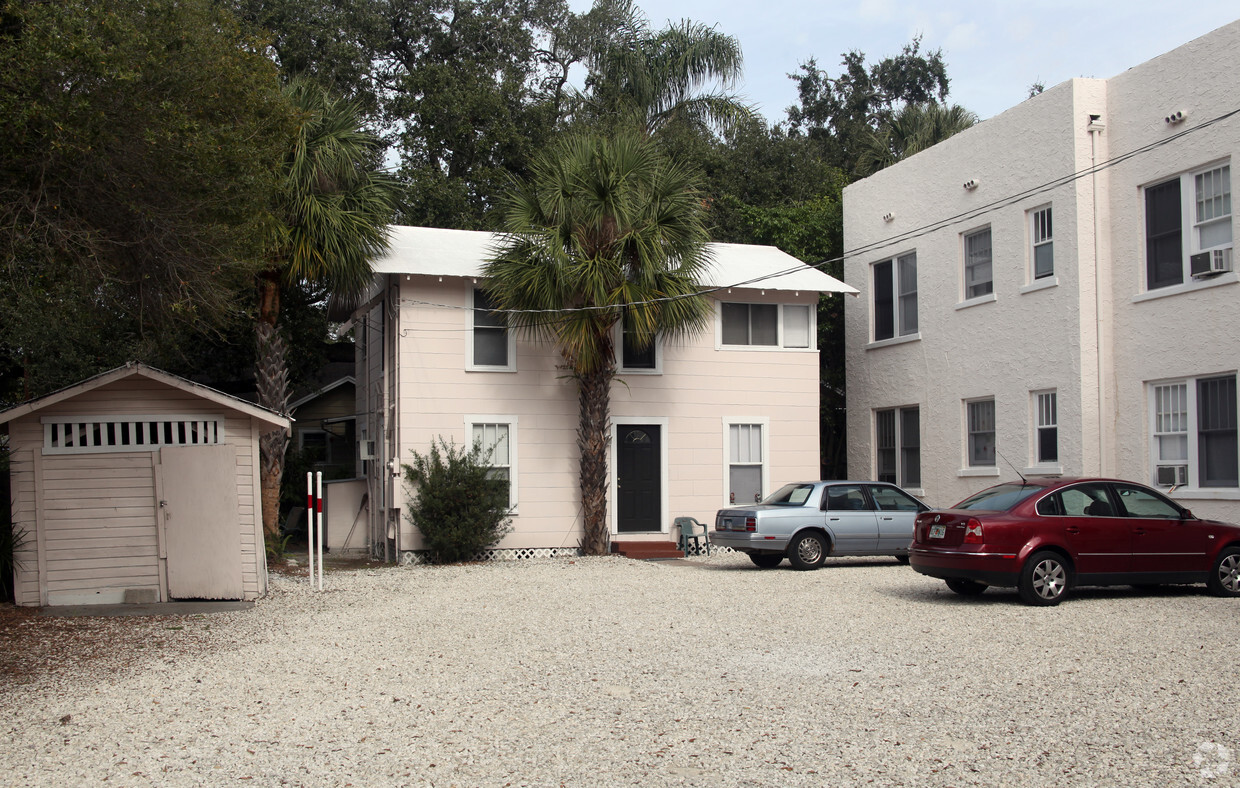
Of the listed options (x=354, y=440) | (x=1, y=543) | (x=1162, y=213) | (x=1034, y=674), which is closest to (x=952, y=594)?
(x=1034, y=674)

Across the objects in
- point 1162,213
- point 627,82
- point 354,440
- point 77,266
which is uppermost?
point 627,82

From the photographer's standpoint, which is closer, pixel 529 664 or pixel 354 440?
pixel 529 664

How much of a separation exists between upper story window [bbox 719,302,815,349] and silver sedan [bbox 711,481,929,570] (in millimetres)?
Result: 5279

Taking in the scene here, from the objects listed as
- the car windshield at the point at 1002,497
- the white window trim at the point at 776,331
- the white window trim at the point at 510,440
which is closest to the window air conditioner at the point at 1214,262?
the car windshield at the point at 1002,497

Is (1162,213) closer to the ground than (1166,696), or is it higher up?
higher up

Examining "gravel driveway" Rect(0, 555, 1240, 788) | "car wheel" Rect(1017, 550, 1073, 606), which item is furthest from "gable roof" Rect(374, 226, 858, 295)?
"car wheel" Rect(1017, 550, 1073, 606)

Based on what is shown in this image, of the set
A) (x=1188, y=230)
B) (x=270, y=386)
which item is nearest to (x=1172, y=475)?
(x=1188, y=230)

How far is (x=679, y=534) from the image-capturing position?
→ 69.3ft

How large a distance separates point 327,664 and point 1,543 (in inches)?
259

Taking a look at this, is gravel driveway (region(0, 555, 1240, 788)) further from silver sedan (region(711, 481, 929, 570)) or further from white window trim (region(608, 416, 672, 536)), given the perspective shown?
white window trim (region(608, 416, 672, 536))

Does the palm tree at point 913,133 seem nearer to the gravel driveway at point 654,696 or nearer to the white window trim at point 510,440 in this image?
the white window trim at point 510,440

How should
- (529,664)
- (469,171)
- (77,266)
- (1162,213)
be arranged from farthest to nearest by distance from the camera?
1. (469,171)
2. (1162,213)
3. (77,266)
4. (529,664)

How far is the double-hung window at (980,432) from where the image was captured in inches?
790

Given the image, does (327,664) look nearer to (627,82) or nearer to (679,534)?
(679,534)
